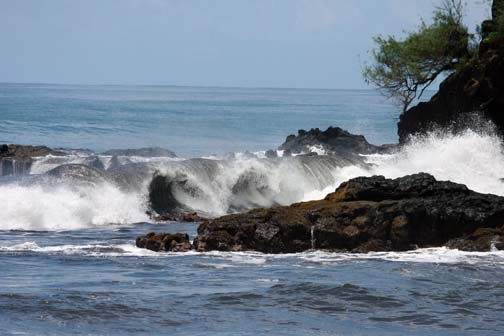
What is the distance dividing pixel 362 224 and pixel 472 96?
1600 centimetres

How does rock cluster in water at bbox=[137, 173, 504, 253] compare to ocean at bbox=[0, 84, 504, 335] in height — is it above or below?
above

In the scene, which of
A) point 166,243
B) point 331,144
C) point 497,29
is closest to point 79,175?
point 166,243

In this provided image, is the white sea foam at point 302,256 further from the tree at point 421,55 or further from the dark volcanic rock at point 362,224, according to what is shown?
the tree at point 421,55

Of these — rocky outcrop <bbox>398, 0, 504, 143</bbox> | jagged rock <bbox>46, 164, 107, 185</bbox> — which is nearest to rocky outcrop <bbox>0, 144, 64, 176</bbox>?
jagged rock <bbox>46, 164, 107, 185</bbox>

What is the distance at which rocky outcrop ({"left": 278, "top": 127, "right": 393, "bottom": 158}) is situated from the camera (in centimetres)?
4731

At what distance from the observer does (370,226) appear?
806 inches

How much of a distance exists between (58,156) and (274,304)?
106 feet

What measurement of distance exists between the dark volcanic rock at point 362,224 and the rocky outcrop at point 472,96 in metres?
14.1

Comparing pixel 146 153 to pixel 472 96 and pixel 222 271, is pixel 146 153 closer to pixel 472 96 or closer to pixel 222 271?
pixel 472 96

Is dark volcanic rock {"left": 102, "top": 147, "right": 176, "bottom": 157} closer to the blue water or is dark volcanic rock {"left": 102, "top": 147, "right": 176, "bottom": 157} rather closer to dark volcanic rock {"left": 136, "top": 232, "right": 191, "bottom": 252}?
the blue water

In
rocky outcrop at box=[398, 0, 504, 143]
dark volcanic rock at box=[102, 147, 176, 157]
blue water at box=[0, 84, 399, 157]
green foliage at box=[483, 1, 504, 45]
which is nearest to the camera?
rocky outcrop at box=[398, 0, 504, 143]

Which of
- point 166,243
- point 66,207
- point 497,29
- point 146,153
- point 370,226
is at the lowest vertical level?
point 66,207

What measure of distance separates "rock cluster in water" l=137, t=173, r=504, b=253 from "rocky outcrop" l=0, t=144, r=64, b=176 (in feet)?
78.4

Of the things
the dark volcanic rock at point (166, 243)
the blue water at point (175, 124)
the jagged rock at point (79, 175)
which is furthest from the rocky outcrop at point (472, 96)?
the blue water at point (175, 124)
